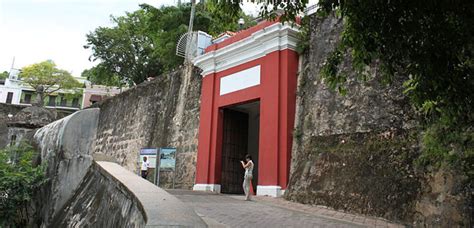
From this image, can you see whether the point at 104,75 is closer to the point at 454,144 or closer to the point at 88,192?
the point at 88,192

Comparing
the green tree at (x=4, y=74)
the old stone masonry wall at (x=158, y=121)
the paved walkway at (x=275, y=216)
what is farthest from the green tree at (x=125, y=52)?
the green tree at (x=4, y=74)

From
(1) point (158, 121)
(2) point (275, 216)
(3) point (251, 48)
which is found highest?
(3) point (251, 48)

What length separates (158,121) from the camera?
14523 mm

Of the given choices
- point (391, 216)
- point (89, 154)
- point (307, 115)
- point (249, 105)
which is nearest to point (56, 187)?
point (89, 154)

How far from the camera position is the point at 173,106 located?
1386cm

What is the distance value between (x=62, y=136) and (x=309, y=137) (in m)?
5.44

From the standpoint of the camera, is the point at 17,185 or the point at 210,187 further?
the point at 210,187

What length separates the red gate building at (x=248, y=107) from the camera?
9.25 metres

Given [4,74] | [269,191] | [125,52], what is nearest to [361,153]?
[269,191]

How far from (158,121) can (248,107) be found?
173 inches

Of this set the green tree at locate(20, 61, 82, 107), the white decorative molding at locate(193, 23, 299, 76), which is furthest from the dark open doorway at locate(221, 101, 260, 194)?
the green tree at locate(20, 61, 82, 107)

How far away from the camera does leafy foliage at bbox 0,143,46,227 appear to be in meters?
5.06

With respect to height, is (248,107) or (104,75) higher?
(104,75)

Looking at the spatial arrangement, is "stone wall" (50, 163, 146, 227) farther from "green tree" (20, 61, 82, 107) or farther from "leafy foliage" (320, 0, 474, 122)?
"green tree" (20, 61, 82, 107)
